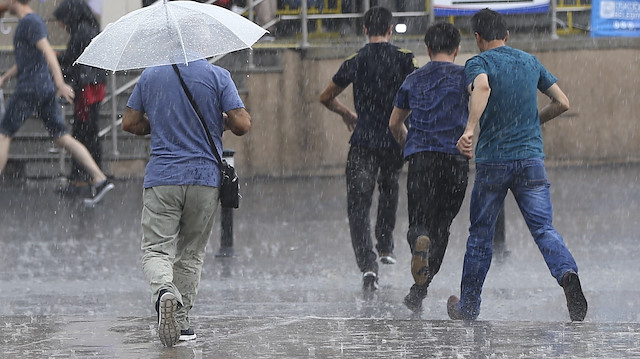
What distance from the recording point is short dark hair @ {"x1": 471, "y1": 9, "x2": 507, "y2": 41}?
25.7 ft

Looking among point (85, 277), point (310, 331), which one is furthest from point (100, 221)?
point (310, 331)

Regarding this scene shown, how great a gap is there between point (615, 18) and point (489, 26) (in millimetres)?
9764

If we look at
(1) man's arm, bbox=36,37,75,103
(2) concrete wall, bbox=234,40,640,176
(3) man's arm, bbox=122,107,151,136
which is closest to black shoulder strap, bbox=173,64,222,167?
(3) man's arm, bbox=122,107,151,136

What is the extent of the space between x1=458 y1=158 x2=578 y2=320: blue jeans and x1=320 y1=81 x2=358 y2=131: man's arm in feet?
6.27

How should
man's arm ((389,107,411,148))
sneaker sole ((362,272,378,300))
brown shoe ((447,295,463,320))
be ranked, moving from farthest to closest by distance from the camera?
sneaker sole ((362,272,378,300))
man's arm ((389,107,411,148))
brown shoe ((447,295,463,320))

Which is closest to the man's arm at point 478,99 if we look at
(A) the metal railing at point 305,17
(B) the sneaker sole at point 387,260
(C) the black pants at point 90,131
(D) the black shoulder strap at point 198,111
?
(D) the black shoulder strap at point 198,111

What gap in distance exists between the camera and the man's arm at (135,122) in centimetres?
682

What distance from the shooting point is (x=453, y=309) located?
26.3 feet

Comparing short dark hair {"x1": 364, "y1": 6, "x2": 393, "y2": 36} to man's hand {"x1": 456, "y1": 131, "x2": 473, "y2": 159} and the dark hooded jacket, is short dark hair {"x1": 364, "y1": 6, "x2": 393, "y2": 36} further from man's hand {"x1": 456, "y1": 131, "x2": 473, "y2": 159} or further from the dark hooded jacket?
the dark hooded jacket

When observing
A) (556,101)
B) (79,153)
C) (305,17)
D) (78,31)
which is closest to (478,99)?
(556,101)

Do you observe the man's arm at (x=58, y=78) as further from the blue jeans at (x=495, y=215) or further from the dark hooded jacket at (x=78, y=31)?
the blue jeans at (x=495, y=215)

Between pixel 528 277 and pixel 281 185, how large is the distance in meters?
6.44

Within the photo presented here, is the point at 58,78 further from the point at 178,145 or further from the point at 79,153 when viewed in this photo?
the point at 178,145

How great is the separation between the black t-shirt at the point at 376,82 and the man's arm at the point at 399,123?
1.39ft
